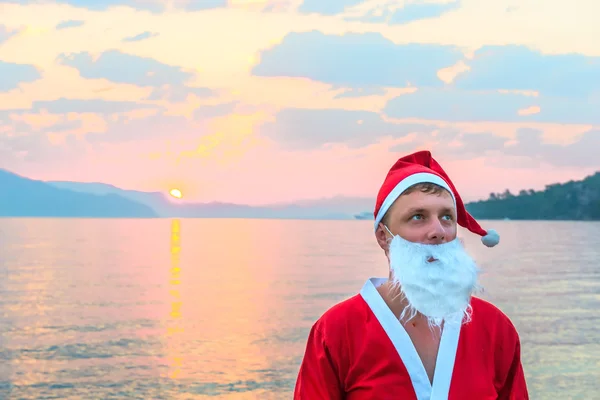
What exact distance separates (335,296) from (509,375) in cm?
2410

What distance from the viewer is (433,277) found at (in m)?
2.54

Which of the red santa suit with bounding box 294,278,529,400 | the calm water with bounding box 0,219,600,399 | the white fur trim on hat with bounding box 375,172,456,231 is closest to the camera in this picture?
the red santa suit with bounding box 294,278,529,400

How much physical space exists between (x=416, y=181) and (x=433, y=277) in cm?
34

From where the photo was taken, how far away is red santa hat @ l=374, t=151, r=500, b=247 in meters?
2.64

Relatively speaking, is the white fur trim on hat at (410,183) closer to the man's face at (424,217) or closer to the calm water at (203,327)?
the man's face at (424,217)

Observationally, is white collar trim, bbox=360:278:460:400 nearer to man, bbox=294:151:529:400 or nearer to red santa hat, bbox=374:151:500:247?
man, bbox=294:151:529:400

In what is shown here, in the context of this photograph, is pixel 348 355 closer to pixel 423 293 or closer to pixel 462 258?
pixel 423 293

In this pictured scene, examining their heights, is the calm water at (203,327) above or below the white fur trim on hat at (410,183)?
below

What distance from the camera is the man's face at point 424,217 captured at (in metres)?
2.56

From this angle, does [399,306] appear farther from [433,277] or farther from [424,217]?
[424,217]

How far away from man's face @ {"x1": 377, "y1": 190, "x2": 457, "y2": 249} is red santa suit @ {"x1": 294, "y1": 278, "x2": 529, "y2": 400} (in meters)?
0.25

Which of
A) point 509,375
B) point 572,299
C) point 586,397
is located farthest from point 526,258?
point 509,375

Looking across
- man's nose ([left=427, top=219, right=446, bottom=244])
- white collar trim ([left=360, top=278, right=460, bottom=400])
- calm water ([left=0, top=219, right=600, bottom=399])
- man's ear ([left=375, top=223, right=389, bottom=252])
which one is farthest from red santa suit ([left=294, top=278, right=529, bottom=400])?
calm water ([left=0, top=219, right=600, bottom=399])

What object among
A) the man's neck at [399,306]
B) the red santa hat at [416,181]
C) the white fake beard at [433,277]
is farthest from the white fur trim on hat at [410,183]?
the man's neck at [399,306]
